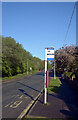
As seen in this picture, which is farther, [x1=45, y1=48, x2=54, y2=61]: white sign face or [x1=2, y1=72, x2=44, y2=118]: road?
[x1=45, y1=48, x2=54, y2=61]: white sign face

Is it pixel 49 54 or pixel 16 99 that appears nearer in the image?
pixel 49 54

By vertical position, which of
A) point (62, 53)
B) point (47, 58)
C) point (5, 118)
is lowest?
point (5, 118)

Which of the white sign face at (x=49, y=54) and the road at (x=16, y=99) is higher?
the white sign face at (x=49, y=54)

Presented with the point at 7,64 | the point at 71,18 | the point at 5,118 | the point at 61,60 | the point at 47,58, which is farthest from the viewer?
the point at 7,64

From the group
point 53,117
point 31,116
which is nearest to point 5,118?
point 31,116

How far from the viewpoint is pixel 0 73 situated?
32.9 m

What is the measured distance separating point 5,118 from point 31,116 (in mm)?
1095

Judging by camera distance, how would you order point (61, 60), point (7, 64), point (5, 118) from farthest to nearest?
point (7, 64), point (61, 60), point (5, 118)

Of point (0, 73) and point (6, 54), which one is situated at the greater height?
Answer: point (6, 54)

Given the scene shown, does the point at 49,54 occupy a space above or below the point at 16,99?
above

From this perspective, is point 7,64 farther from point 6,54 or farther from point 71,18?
point 71,18

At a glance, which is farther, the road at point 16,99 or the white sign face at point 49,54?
the white sign face at point 49,54

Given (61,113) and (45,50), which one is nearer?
(61,113)

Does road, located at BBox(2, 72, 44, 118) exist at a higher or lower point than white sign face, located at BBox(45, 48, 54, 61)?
lower
